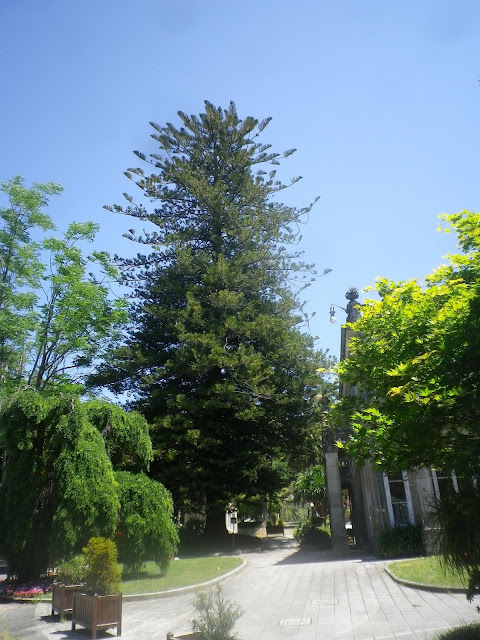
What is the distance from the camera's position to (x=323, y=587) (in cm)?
1373

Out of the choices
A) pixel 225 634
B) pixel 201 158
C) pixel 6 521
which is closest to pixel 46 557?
pixel 6 521

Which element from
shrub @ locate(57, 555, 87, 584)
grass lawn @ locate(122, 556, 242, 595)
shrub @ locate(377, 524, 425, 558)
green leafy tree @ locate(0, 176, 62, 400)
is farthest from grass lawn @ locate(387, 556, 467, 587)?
green leafy tree @ locate(0, 176, 62, 400)

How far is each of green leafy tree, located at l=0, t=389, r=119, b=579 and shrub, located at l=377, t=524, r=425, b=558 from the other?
964 centimetres

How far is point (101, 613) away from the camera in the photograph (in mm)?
9852

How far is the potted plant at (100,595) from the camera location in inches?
387

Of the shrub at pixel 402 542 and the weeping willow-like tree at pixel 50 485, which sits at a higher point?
the weeping willow-like tree at pixel 50 485

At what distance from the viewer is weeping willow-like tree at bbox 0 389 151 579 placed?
584 inches

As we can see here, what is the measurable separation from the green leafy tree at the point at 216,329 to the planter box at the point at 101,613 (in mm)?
12882

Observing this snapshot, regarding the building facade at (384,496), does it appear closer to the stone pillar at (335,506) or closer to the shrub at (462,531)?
the stone pillar at (335,506)

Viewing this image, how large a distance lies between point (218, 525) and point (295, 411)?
7.19m

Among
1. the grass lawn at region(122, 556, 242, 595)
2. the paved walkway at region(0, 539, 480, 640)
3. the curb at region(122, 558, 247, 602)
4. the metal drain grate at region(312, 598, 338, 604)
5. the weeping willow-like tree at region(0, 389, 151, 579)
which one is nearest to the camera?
the paved walkway at region(0, 539, 480, 640)

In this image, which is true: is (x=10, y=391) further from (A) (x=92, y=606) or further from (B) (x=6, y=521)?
(A) (x=92, y=606)

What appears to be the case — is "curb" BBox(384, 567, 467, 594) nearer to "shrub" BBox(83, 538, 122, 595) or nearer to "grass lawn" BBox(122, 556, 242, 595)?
"grass lawn" BBox(122, 556, 242, 595)

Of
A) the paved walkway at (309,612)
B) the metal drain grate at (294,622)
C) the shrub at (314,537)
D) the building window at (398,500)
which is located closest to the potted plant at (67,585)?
the paved walkway at (309,612)
